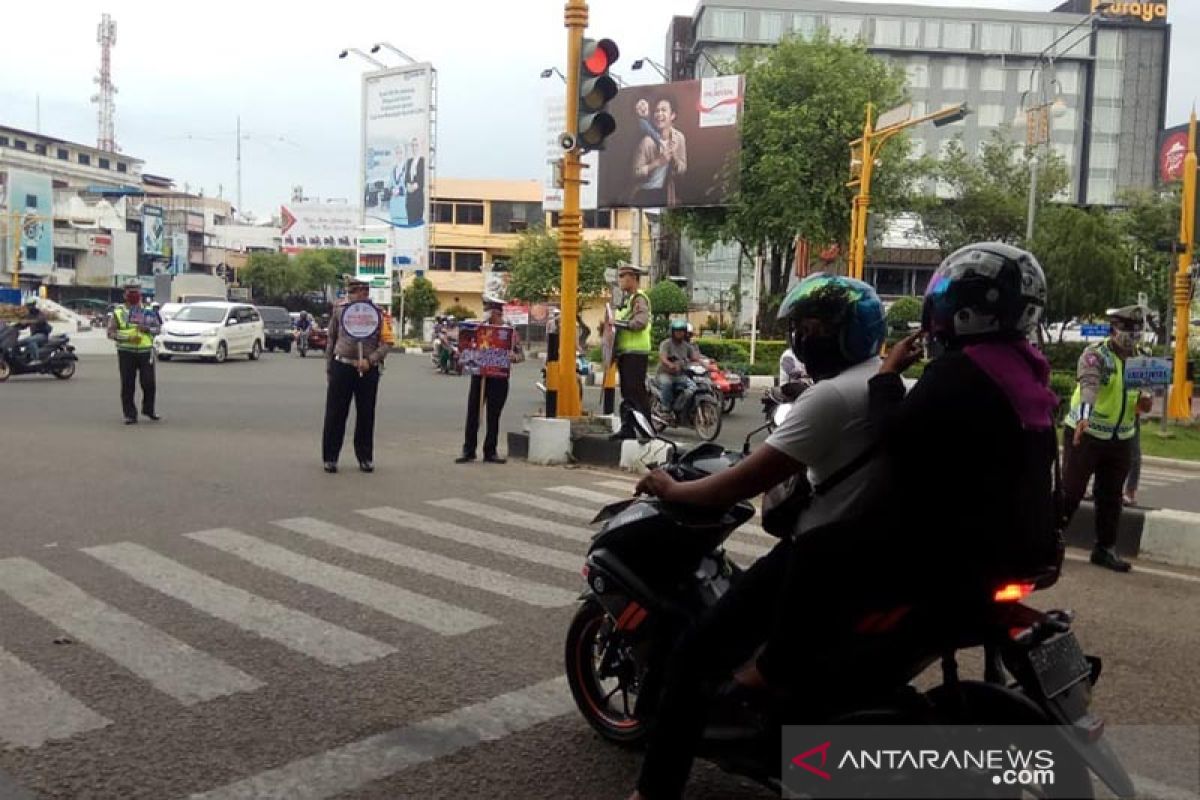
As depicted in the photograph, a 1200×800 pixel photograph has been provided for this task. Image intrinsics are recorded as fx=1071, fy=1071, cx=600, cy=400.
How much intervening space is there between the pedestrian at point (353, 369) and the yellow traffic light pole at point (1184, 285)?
11842 mm

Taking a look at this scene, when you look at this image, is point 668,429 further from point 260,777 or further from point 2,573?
point 260,777

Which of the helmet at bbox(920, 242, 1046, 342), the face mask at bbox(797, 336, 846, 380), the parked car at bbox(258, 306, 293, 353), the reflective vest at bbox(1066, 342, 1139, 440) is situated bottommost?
the parked car at bbox(258, 306, 293, 353)

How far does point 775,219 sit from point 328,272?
5645 cm

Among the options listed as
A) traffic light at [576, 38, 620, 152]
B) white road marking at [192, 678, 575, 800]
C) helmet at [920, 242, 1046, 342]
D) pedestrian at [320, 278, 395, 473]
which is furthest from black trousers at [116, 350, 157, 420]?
helmet at [920, 242, 1046, 342]

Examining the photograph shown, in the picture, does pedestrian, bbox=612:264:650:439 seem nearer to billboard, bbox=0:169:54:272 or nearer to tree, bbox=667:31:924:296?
tree, bbox=667:31:924:296

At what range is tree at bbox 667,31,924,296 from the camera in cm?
3228

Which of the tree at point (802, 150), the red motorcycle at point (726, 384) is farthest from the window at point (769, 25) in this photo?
the red motorcycle at point (726, 384)

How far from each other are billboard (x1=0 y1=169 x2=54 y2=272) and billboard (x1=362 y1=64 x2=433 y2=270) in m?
42.3

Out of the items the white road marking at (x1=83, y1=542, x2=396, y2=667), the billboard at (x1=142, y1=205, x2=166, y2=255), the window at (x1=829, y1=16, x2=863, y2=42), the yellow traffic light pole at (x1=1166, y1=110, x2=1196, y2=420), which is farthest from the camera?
the billboard at (x1=142, y1=205, x2=166, y2=255)

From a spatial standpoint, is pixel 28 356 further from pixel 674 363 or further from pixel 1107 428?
pixel 1107 428

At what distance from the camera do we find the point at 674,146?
32.6m

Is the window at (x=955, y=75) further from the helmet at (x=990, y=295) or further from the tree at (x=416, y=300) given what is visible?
the helmet at (x=990, y=295)

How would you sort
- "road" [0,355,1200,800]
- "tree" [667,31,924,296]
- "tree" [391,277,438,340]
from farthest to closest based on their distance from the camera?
1. "tree" [391,277,438,340]
2. "tree" [667,31,924,296]
3. "road" [0,355,1200,800]

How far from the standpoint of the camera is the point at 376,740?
13.1 ft
